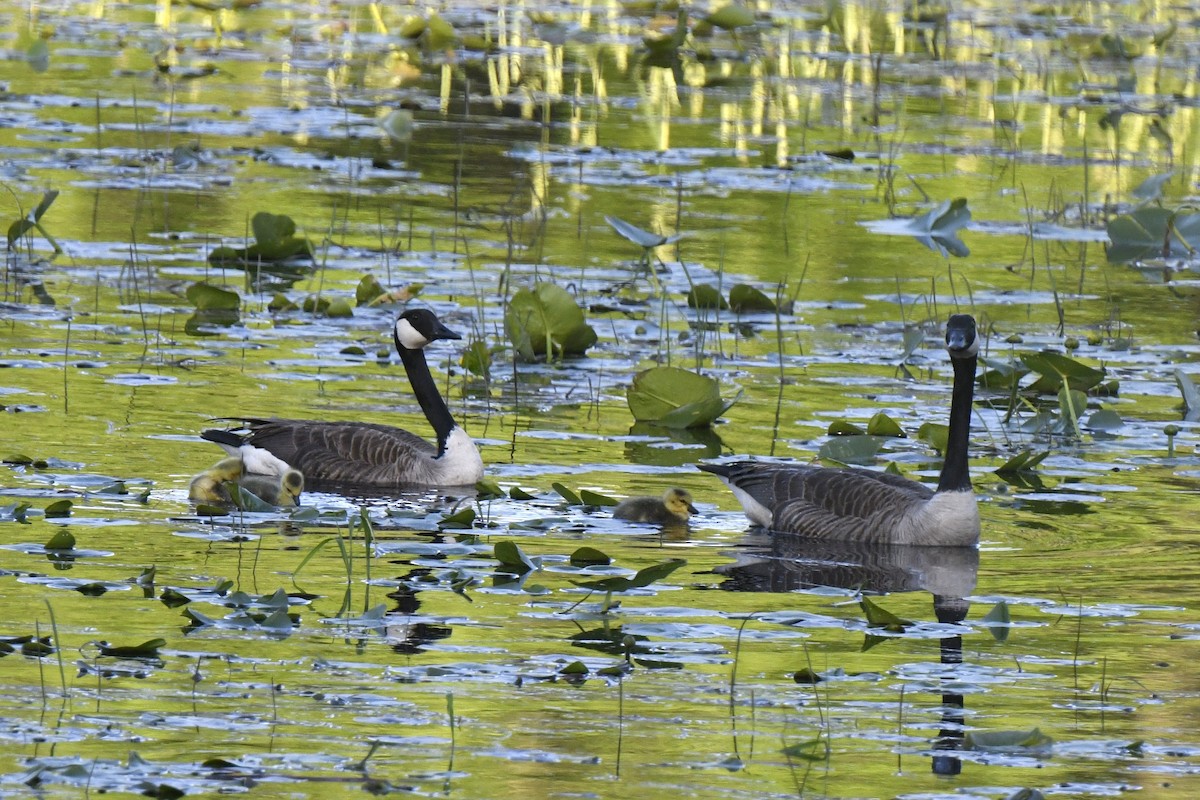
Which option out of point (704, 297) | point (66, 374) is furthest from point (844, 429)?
point (66, 374)

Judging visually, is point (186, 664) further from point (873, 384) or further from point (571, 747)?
point (873, 384)

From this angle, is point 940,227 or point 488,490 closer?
point 488,490

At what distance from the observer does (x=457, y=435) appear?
38.2ft

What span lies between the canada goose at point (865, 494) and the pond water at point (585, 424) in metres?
0.14

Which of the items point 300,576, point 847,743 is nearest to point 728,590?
point 300,576

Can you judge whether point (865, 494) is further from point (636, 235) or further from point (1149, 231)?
point (1149, 231)

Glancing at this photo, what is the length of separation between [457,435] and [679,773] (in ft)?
16.5

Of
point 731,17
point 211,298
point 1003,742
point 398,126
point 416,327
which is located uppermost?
point 731,17

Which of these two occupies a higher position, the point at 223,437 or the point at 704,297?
the point at 704,297

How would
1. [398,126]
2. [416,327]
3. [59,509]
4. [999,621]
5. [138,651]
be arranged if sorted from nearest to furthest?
[138,651]
[999,621]
[59,509]
[416,327]
[398,126]

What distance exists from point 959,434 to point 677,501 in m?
1.34

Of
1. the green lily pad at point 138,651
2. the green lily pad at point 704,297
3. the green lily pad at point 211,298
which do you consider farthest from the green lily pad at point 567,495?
the green lily pad at point 211,298

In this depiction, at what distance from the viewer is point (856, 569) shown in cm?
1026

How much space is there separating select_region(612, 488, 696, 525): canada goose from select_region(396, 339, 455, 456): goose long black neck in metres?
1.55
